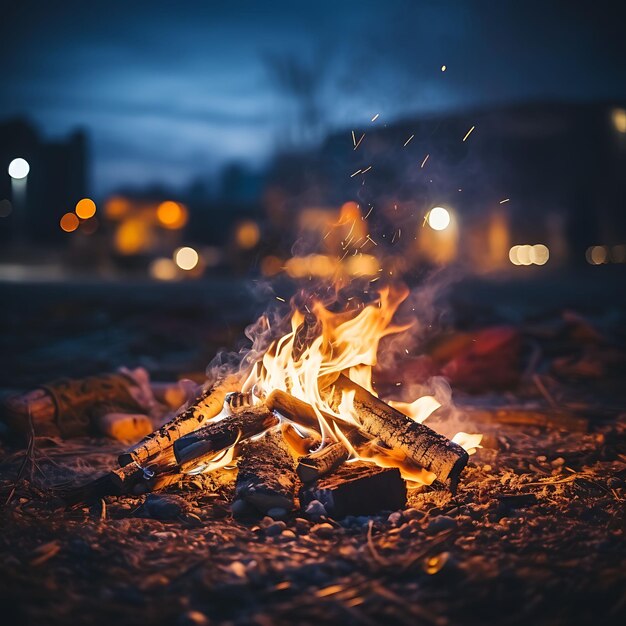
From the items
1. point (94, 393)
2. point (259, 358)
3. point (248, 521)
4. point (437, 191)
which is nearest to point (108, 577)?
point (248, 521)

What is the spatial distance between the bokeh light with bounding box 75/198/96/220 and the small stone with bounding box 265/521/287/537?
1675 inches

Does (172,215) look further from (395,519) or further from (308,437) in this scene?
(395,519)

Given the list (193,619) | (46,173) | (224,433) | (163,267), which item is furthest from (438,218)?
(46,173)

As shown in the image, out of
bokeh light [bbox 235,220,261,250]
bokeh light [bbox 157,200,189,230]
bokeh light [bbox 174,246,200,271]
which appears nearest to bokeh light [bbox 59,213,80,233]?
bokeh light [bbox 157,200,189,230]

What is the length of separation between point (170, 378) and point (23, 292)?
14136 millimetres

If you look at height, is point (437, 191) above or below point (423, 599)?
above

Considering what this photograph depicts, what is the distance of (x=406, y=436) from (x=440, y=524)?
0.81 m

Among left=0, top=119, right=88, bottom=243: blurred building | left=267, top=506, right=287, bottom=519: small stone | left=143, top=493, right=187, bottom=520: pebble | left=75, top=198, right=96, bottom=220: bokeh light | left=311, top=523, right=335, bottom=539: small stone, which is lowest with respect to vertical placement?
left=311, top=523, right=335, bottom=539: small stone

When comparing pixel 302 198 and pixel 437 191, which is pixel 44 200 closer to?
pixel 302 198

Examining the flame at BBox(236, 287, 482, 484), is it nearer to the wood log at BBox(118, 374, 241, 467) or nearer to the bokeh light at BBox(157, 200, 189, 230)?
the wood log at BBox(118, 374, 241, 467)

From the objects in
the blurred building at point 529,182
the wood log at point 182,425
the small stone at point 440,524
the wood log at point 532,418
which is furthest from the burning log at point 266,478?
the blurred building at point 529,182

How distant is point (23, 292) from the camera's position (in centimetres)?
2053

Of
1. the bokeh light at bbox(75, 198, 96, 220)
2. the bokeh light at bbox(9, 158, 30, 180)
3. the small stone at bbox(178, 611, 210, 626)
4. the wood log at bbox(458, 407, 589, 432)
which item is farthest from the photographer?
the bokeh light at bbox(75, 198, 96, 220)

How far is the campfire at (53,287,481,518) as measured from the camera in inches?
156
